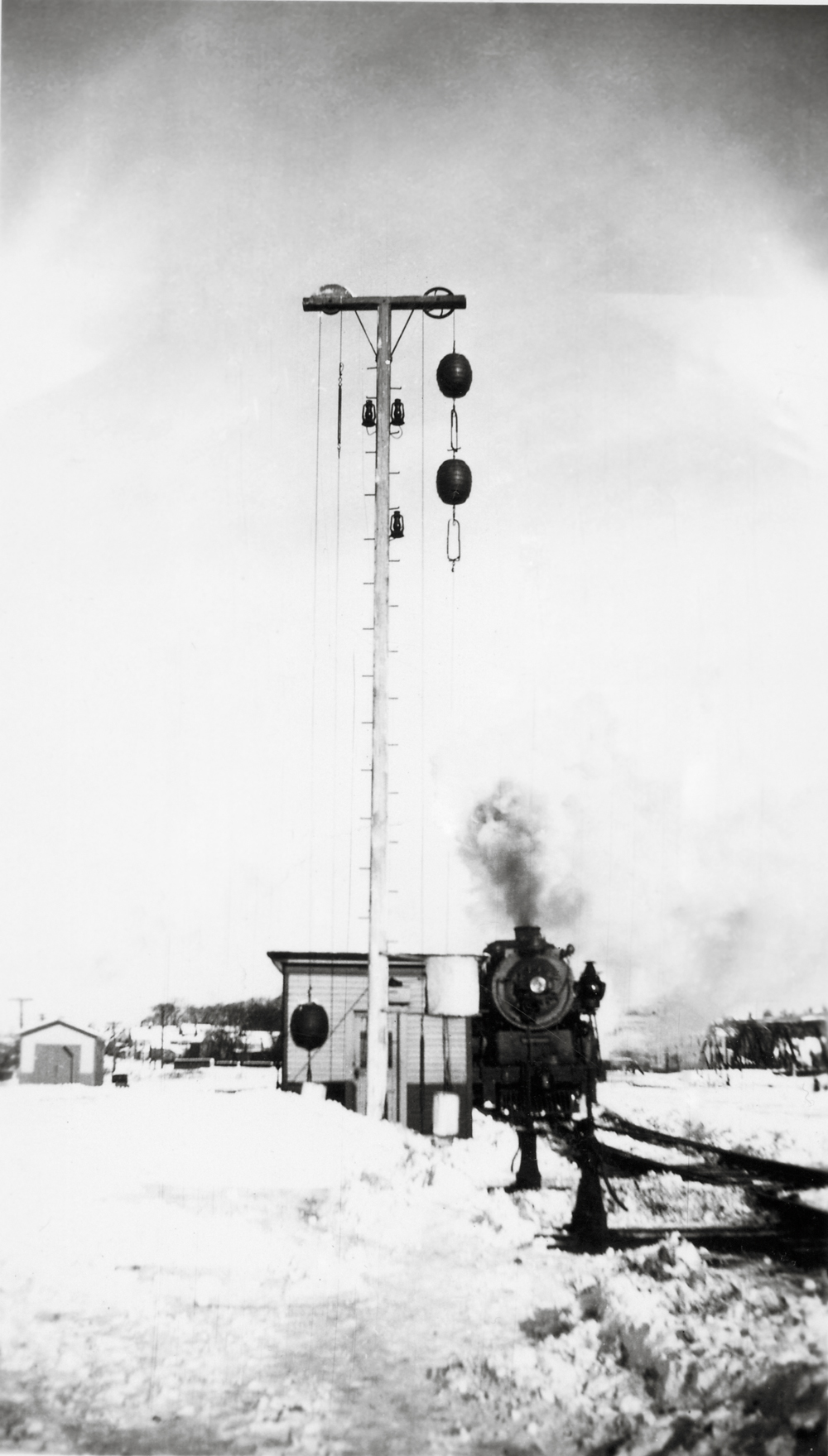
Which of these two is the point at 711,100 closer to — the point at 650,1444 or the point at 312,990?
the point at 650,1444

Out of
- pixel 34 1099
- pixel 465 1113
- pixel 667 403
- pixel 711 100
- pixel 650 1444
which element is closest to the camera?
pixel 650 1444

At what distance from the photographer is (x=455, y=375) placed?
745 centimetres

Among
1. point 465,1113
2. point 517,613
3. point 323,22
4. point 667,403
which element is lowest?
point 465,1113

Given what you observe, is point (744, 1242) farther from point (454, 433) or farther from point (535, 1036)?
point (535, 1036)

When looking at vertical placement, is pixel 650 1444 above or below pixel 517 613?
below

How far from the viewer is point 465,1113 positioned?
44.1 ft

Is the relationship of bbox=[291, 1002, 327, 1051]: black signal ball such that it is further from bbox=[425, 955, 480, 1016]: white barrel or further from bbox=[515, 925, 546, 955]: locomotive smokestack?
bbox=[515, 925, 546, 955]: locomotive smokestack

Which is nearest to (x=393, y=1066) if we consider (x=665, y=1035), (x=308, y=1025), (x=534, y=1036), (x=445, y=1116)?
(x=445, y=1116)

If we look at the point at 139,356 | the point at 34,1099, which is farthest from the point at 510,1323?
the point at 139,356

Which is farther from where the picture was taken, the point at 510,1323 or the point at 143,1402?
the point at 510,1323

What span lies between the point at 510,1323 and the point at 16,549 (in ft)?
19.4

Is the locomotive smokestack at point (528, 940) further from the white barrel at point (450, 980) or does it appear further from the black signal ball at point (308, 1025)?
the black signal ball at point (308, 1025)

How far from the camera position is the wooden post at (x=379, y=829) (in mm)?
7328

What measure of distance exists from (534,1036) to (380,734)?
10915 mm
